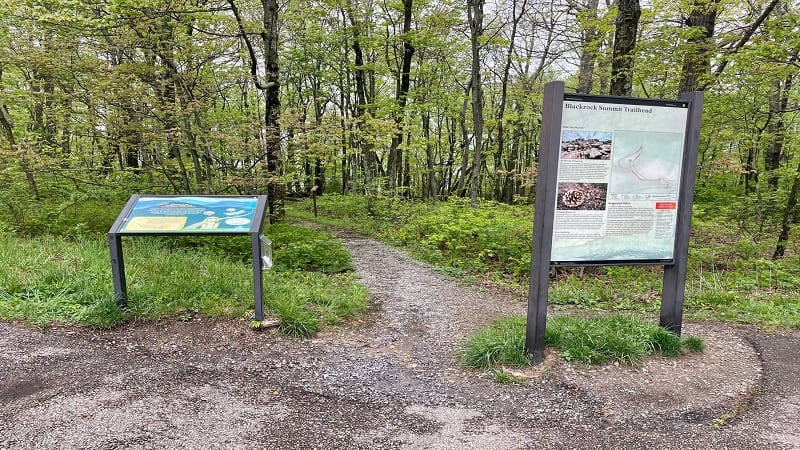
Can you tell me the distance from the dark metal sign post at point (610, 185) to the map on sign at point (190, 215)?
8.86 feet

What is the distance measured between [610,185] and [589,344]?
4.35ft

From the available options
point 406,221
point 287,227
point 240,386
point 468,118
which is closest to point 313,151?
point 287,227

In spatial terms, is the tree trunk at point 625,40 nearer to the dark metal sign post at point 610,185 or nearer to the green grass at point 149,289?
the dark metal sign post at point 610,185

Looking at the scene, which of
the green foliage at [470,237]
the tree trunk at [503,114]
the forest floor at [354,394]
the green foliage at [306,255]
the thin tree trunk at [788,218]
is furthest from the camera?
the tree trunk at [503,114]

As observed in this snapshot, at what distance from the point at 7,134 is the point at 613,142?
1112 cm

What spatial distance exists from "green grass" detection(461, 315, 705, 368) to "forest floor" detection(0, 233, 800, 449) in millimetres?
105

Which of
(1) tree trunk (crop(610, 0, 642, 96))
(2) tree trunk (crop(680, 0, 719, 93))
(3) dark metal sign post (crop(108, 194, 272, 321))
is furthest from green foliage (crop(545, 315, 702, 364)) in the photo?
(2) tree trunk (crop(680, 0, 719, 93))

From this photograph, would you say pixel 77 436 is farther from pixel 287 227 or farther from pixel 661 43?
pixel 661 43

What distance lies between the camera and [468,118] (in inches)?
890

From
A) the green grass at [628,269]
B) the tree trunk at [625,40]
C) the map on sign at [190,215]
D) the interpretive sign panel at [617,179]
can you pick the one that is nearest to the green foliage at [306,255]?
the green grass at [628,269]

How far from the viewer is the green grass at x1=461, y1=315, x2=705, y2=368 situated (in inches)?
144

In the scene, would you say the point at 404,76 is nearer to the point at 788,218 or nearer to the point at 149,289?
the point at 788,218

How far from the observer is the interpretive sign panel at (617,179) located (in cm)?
346

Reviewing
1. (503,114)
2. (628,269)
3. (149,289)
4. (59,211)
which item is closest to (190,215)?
(149,289)
